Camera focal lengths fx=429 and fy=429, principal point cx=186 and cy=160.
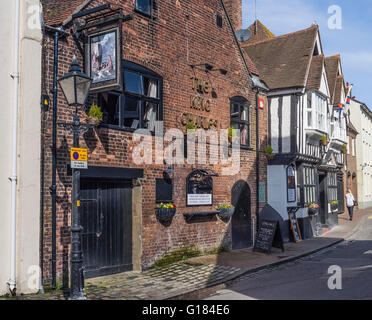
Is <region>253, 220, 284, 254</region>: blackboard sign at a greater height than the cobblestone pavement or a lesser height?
greater

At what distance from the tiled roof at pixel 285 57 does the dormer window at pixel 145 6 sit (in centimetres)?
720

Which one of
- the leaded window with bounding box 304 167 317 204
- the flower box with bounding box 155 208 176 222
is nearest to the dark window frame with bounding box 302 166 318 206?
the leaded window with bounding box 304 167 317 204

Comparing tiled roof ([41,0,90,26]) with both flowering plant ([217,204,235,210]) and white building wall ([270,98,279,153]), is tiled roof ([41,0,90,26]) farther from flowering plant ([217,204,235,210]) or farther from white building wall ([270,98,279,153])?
white building wall ([270,98,279,153])

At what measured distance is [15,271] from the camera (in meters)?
7.77

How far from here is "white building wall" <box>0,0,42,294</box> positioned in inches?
308

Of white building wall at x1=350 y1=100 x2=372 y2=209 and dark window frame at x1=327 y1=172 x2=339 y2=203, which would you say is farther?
white building wall at x1=350 y1=100 x2=372 y2=209

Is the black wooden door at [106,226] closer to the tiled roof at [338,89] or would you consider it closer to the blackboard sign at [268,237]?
the blackboard sign at [268,237]

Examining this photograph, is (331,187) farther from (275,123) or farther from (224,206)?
(224,206)

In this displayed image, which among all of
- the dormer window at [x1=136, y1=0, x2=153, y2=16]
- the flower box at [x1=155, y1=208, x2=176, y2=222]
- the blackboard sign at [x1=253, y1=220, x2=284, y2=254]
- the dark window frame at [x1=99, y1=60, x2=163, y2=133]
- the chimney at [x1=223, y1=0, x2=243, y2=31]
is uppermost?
the chimney at [x1=223, y1=0, x2=243, y2=31]

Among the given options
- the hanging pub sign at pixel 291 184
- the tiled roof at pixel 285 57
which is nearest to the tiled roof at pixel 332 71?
the tiled roof at pixel 285 57

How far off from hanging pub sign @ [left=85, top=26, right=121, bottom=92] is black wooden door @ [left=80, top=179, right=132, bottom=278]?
224 centimetres

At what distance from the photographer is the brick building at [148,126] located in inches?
347
